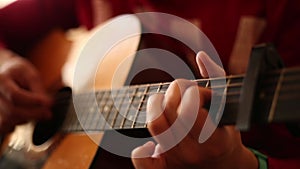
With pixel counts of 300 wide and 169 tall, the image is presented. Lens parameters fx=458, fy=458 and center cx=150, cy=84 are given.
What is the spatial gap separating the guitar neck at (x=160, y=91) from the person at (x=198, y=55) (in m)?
0.03

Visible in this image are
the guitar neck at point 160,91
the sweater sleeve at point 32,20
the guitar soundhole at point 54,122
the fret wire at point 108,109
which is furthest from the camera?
the sweater sleeve at point 32,20

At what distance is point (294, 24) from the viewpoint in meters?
0.71

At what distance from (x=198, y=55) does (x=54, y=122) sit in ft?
1.21

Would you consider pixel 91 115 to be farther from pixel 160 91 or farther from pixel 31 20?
pixel 31 20

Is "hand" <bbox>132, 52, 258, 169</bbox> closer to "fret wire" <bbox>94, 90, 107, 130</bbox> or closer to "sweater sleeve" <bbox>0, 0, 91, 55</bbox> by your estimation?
"fret wire" <bbox>94, 90, 107, 130</bbox>

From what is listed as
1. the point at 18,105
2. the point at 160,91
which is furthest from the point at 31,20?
the point at 160,91

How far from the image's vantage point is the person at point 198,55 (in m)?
0.52

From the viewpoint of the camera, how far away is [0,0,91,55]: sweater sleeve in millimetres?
1020

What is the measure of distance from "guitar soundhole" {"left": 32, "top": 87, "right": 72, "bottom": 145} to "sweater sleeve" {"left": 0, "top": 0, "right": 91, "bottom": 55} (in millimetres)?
249

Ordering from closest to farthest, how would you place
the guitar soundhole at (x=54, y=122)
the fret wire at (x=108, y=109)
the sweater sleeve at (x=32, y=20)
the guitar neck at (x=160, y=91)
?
the guitar neck at (x=160, y=91) < the fret wire at (x=108, y=109) < the guitar soundhole at (x=54, y=122) < the sweater sleeve at (x=32, y=20)

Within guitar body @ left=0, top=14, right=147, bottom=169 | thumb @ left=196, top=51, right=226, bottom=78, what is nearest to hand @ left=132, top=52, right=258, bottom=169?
thumb @ left=196, top=51, right=226, bottom=78

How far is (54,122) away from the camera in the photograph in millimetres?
786

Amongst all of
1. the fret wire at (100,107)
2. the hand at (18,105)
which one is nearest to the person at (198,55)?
the hand at (18,105)

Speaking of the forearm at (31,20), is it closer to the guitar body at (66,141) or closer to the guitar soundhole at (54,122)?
the guitar body at (66,141)
